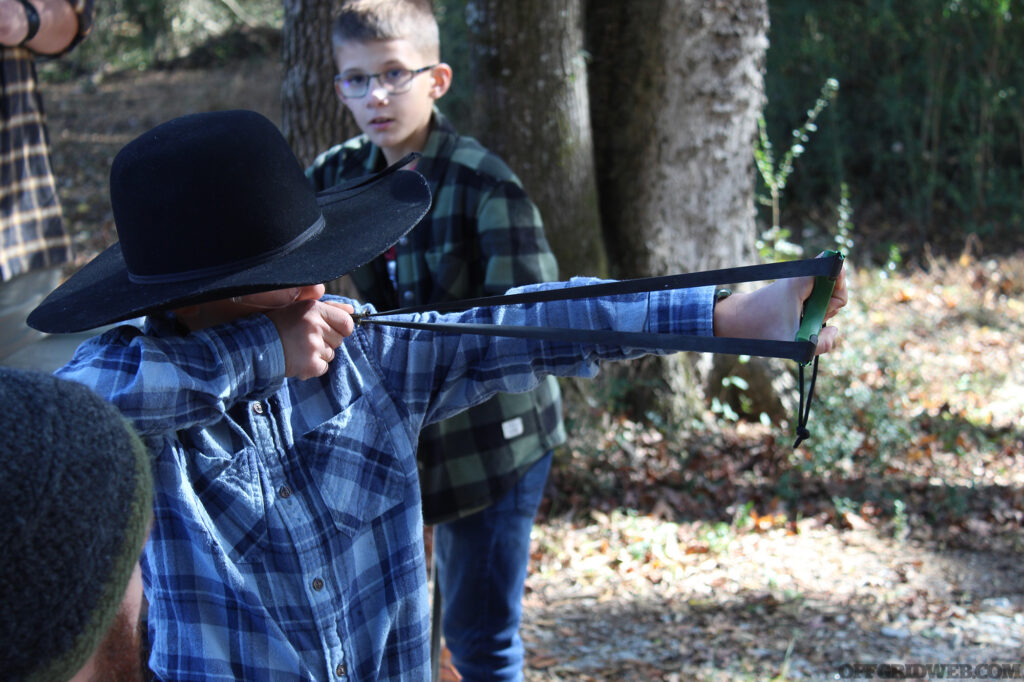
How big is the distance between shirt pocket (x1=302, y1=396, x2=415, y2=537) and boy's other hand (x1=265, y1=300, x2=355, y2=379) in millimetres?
203

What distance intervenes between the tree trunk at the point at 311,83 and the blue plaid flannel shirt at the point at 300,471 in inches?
109

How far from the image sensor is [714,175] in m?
5.59

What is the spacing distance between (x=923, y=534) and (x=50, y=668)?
15.1 ft

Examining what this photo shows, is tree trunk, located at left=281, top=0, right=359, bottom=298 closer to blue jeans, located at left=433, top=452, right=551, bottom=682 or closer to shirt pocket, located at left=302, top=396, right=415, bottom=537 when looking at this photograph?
blue jeans, located at left=433, top=452, right=551, bottom=682

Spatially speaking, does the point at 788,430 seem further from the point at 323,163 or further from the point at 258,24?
the point at 258,24

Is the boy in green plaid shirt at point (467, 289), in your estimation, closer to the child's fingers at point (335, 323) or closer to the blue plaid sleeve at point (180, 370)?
the child's fingers at point (335, 323)

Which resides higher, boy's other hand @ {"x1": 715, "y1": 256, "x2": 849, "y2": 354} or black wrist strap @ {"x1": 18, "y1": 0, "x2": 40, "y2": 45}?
black wrist strap @ {"x1": 18, "y1": 0, "x2": 40, "y2": 45}

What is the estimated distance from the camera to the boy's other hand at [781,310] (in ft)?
5.61

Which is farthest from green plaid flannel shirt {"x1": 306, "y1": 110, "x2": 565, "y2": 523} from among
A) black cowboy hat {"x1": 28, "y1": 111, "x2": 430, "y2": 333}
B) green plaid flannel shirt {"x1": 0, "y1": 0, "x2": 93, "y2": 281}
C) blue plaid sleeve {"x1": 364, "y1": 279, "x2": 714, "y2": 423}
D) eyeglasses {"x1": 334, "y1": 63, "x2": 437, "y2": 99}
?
green plaid flannel shirt {"x1": 0, "y1": 0, "x2": 93, "y2": 281}

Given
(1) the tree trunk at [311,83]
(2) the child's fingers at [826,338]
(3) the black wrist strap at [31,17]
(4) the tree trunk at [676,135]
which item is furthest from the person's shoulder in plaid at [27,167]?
(2) the child's fingers at [826,338]

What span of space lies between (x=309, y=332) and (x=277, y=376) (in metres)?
0.10

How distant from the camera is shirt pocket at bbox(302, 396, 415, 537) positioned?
1980 millimetres

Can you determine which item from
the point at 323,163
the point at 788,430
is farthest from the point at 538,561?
the point at 323,163

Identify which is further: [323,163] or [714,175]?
[714,175]
